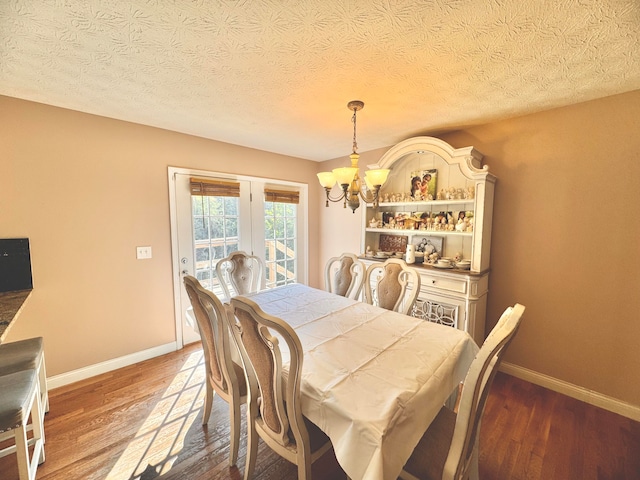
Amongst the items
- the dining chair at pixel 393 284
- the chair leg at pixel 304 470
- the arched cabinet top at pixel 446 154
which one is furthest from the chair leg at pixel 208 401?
the arched cabinet top at pixel 446 154

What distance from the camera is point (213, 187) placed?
2971mm

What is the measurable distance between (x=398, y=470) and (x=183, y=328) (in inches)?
107

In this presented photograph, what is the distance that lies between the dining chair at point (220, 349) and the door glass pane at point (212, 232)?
1.57 meters

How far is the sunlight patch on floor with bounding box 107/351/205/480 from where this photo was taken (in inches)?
58.8

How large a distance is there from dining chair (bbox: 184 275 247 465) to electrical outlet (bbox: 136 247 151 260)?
56.8 inches

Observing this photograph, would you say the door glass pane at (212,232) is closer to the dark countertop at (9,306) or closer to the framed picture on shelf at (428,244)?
the dark countertop at (9,306)

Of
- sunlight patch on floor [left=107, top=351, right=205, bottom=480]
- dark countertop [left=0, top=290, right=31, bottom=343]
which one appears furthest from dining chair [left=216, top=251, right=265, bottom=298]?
dark countertop [left=0, top=290, right=31, bottom=343]

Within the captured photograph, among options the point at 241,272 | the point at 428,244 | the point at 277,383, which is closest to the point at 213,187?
the point at 241,272

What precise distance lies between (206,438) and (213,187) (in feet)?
7.76

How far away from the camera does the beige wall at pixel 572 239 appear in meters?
1.91

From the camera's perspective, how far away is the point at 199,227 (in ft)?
9.80

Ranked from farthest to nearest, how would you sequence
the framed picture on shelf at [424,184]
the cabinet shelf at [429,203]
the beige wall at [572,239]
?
the framed picture on shelf at [424,184]
the cabinet shelf at [429,203]
the beige wall at [572,239]

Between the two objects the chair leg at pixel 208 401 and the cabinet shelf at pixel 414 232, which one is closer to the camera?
the chair leg at pixel 208 401

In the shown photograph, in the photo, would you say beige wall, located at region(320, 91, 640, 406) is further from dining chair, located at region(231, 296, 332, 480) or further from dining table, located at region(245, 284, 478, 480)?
dining chair, located at region(231, 296, 332, 480)
